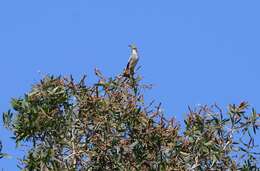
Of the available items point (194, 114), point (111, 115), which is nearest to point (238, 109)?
point (194, 114)

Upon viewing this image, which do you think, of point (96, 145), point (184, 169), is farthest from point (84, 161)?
point (184, 169)

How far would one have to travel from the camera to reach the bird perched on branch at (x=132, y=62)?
19.6 metres

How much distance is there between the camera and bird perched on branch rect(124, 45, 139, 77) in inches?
772

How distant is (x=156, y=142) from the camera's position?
61.2 feet

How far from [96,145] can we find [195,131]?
146cm

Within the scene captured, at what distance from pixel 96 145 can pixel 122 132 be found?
1.55 ft

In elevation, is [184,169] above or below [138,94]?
below

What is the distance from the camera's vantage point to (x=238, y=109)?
18.9 m

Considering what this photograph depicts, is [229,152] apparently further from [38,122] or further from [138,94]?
[38,122]

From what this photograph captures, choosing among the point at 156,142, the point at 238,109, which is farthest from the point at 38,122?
the point at 238,109

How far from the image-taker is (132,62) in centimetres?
2264

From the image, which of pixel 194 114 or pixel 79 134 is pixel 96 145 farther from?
pixel 194 114

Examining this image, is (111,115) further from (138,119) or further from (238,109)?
(238,109)

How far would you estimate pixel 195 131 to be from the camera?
18594 millimetres
